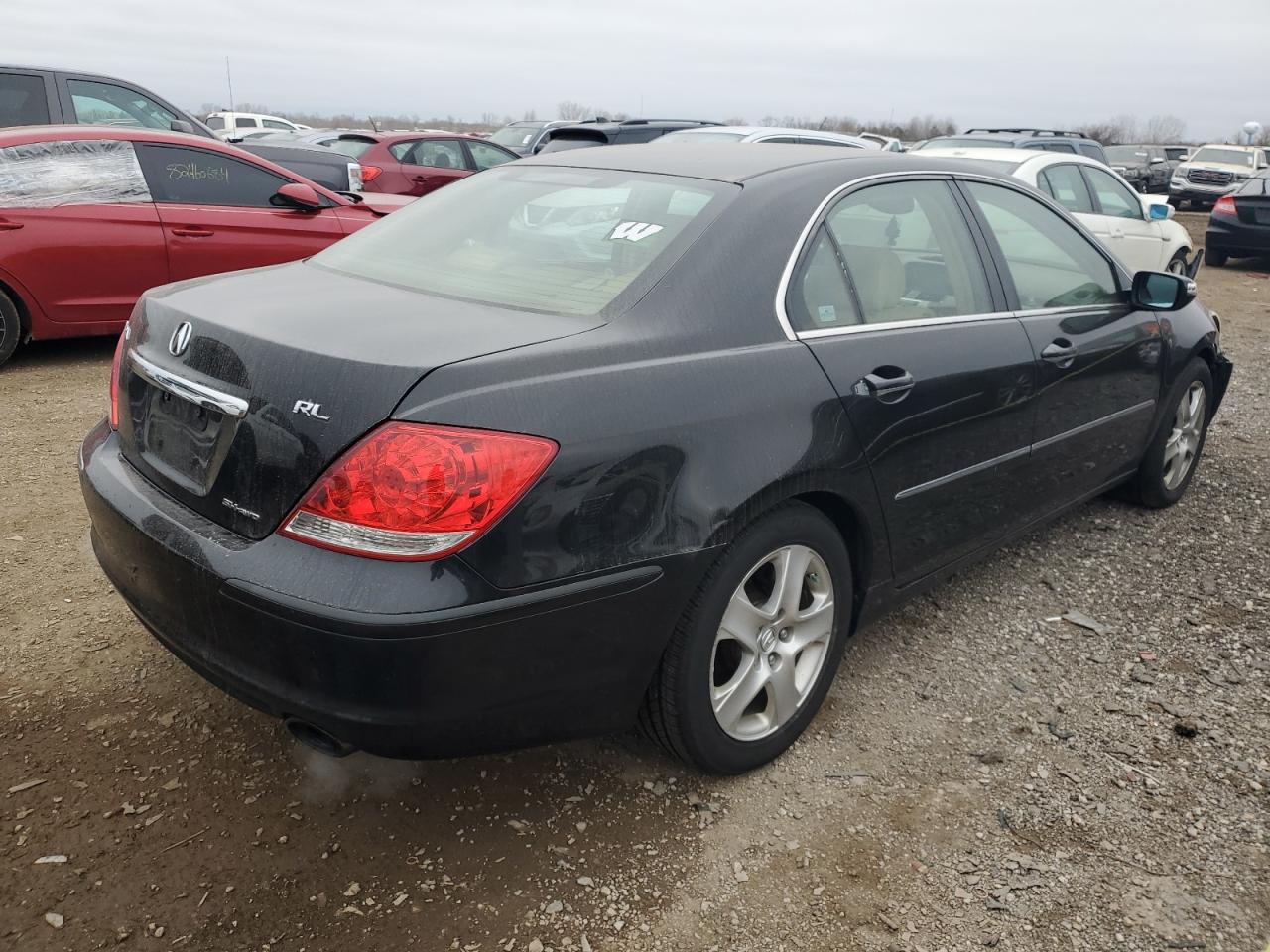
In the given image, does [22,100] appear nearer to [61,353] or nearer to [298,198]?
[61,353]

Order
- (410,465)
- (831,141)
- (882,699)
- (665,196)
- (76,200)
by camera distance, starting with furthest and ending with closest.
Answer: (831,141) → (76,200) → (882,699) → (665,196) → (410,465)

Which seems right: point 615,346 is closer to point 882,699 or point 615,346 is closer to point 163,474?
point 163,474

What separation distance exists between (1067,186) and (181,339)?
7.97 meters

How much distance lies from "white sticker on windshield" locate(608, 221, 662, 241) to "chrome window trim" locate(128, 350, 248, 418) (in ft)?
3.40

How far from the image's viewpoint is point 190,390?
2271 mm

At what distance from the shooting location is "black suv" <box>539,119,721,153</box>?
11.0 m

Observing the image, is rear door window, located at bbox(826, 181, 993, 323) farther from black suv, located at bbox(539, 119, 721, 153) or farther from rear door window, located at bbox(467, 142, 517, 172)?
rear door window, located at bbox(467, 142, 517, 172)

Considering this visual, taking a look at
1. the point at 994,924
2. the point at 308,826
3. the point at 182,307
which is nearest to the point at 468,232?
the point at 182,307

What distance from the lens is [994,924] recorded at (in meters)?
2.21

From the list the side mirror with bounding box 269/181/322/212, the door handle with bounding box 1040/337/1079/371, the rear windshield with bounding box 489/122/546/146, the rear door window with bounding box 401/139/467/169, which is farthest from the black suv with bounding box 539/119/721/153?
the door handle with bounding box 1040/337/1079/371

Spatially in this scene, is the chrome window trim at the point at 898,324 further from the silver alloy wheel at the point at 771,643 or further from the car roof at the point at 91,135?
the car roof at the point at 91,135

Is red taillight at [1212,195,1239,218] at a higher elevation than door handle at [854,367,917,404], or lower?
lower

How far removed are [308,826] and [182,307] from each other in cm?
127

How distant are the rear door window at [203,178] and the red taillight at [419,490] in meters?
5.32
